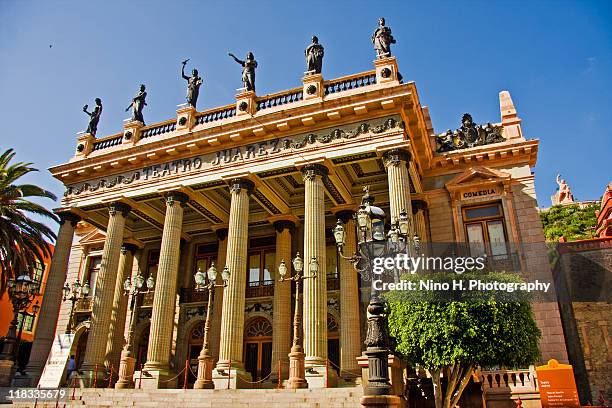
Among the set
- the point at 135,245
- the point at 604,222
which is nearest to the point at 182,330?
the point at 135,245

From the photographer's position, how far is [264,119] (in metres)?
18.3

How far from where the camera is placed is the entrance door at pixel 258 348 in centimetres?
2048

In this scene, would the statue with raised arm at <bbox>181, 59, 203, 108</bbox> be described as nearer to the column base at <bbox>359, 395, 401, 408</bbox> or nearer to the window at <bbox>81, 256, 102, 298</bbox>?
the window at <bbox>81, 256, 102, 298</bbox>

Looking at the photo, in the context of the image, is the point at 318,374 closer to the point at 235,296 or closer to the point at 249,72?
the point at 235,296

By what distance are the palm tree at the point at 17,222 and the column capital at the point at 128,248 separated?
3.55 m

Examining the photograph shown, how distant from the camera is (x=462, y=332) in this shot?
10133 millimetres

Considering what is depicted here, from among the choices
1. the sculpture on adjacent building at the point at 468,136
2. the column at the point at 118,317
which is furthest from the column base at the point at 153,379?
the sculpture on adjacent building at the point at 468,136

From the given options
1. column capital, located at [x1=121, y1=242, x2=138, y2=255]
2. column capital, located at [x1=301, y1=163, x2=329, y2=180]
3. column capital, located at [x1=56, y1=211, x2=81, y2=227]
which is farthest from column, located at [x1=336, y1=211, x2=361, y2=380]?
column capital, located at [x1=56, y1=211, x2=81, y2=227]

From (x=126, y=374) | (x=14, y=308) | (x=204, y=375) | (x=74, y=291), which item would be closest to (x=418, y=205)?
(x=204, y=375)

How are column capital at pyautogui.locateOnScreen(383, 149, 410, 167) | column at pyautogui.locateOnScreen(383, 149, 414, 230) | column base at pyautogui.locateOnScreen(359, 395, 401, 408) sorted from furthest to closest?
1. column capital at pyautogui.locateOnScreen(383, 149, 410, 167)
2. column at pyautogui.locateOnScreen(383, 149, 414, 230)
3. column base at pyautogui.locateOnScreen(359, 395, 401, 408)

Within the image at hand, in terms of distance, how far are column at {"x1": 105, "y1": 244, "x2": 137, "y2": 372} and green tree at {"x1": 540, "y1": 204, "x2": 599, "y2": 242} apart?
3540cm

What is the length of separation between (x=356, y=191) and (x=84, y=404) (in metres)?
12.8

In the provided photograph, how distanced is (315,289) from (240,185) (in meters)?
5.30

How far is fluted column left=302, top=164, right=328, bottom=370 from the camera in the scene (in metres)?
14.7
